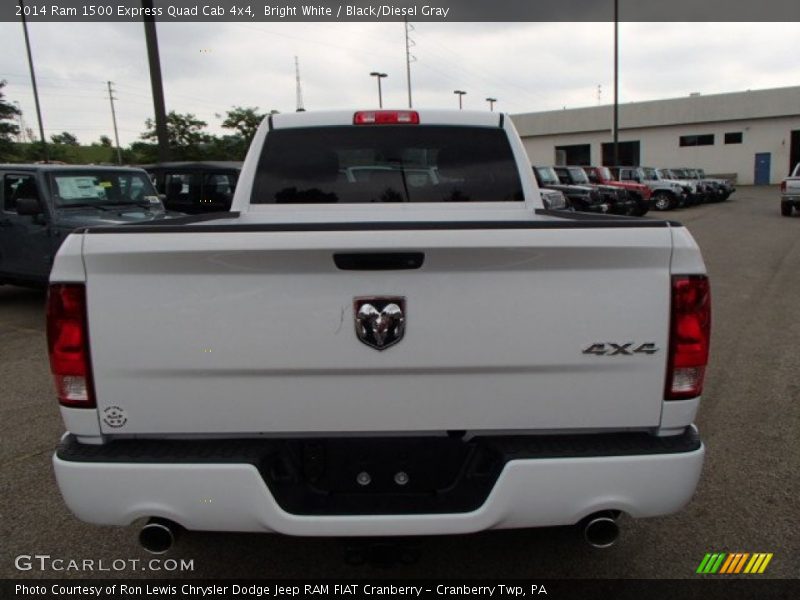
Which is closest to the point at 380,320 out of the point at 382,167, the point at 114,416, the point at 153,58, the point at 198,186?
the point at 114,416

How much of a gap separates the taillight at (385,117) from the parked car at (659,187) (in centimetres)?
2370

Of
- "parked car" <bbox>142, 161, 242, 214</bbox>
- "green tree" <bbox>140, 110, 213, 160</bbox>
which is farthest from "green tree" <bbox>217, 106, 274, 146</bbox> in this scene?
"parked car" <bbox>142, 161, 242, 214</bbox>

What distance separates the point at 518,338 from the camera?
6.68 feet

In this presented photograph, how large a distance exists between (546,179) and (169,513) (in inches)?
738

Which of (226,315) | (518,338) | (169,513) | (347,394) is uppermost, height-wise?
(226,315)

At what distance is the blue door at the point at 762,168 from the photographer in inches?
1808

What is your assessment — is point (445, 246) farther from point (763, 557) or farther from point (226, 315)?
point (763, 557)

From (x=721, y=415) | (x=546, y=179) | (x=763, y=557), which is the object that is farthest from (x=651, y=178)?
(x=763, y=557)

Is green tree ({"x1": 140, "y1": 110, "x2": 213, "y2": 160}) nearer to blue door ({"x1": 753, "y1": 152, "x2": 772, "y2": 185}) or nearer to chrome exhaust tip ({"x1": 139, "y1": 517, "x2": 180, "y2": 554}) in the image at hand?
chrome exhaust tip ({"x1": 139, "y1": 517, "x2": 180, "y2": 554})

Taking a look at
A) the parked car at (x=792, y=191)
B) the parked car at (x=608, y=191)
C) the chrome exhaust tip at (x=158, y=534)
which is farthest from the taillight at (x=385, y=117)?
the parked car at (x=792, y=191)

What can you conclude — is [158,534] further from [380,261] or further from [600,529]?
[600,529]

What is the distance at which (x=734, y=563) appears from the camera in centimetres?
276

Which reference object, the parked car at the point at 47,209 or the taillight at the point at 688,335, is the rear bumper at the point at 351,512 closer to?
the taillight at the point at 688,335

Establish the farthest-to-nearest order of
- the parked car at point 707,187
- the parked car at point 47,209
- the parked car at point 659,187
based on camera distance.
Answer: the parked car at point 707,187 < the parked car at point 659,187 < the parked car at point 47,209
